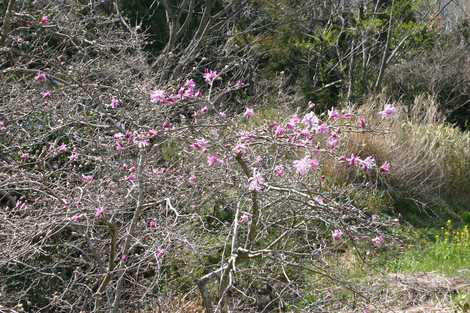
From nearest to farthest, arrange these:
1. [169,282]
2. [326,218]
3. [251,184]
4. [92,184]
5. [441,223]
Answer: [251,184] < [326,218] < [92,184] < [169,282] < [441,223]

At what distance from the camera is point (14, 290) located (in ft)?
14.1

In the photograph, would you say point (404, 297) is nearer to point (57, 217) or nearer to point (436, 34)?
point (57, 217)

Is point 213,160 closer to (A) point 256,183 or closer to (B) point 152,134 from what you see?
(B) point 152,134

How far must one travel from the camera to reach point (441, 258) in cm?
600

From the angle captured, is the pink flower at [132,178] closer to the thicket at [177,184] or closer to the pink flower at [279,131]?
the thicket at [177,184]

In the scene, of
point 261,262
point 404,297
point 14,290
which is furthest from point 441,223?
point 14,290

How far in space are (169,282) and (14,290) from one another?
92 centimetres

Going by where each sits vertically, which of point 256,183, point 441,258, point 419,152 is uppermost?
point 256,183

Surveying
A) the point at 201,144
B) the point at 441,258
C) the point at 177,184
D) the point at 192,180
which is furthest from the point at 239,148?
the point at 441,258

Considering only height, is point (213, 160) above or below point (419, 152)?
above

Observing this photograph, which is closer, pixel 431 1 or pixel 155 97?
pixel 155 97

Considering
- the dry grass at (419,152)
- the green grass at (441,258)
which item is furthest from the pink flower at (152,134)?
the dry grass at (419,152)

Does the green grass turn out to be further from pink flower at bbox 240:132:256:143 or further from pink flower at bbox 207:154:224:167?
pink flower at bbox 240:132:256:143

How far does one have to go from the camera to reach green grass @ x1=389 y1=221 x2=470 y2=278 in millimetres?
5594
